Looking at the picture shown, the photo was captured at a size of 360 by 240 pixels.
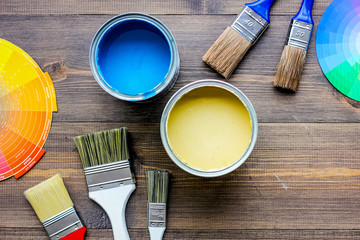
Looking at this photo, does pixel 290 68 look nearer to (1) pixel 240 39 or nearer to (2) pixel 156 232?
(1) pixel 240 39

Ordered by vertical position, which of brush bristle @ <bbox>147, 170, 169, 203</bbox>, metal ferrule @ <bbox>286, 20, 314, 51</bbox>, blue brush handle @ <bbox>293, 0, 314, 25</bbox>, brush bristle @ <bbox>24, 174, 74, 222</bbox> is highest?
blue brush handle @ <bbox>293, 0, 314, 25</bbox>

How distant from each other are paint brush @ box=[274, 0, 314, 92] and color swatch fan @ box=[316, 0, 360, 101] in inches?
2.1

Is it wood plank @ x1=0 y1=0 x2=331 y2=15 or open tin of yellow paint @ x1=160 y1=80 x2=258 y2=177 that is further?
wood plank @ x1=0 y1=0 x2=331 y2=15

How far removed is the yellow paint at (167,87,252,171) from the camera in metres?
0.90

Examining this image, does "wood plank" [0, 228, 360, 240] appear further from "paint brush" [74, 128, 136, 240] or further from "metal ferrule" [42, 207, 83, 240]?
"metal ferrule" [42, 207, 83, 240]

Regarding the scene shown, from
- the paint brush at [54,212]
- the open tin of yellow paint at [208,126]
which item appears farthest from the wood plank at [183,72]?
the paint brush at [54,212]

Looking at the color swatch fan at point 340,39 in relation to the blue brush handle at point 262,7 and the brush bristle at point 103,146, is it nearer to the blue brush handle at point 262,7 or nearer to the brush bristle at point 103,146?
the blue brush handle at point 262,7

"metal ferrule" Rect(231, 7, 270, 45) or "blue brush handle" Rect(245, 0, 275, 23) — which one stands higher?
"blue brush handle" Rect(245, 0, 275, 23)

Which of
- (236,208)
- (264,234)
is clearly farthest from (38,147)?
(264,234)

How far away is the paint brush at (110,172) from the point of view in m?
0.98

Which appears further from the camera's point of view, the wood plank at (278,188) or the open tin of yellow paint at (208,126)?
the wood plank at (278,188)

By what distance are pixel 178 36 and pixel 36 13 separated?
0.45 meters

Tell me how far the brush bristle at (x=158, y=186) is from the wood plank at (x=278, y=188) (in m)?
0.04

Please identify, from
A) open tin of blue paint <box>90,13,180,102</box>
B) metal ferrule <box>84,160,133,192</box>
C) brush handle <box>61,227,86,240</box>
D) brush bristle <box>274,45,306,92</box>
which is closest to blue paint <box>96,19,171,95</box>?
open tin of blue paint <box>90,13,180,102</box>
